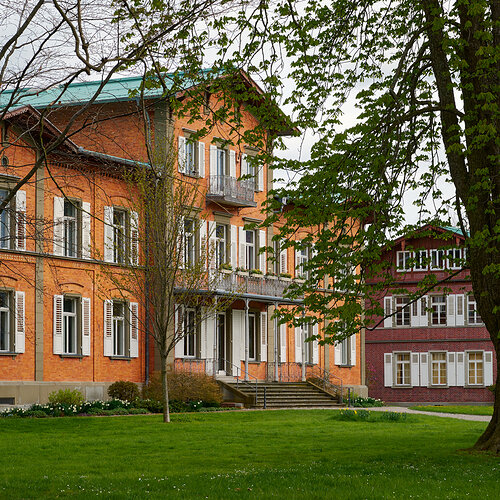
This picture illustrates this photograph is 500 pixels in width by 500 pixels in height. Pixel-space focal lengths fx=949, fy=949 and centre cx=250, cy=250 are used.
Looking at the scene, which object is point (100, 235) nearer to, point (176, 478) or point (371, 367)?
point (176, 478)

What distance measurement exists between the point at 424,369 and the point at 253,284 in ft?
70.3

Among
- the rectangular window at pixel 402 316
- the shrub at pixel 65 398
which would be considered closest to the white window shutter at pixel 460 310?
the rectangular window at pixel 402 316

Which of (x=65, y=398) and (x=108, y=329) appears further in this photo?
(x=108, y=329)

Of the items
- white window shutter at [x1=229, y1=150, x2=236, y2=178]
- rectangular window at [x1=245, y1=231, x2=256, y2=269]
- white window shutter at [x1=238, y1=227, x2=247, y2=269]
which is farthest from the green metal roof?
rectangular window at [x1=245, y1=231, x2=256, y2=269]

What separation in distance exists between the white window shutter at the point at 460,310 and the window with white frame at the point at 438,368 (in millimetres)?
2048

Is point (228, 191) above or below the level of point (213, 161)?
below

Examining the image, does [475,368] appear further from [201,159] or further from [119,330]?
[119,330]

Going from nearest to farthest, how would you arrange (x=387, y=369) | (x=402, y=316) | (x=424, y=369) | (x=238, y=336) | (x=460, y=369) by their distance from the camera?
(x=238, y=336)
(x=460, y=369)
(x=424, y=369)
(x=387, y=369)
(x=402, y=316)

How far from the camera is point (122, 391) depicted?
30.5m

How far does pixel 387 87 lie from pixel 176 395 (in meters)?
15.6

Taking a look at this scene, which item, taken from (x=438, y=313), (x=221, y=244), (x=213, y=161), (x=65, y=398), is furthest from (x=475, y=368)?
(x=65, y=398)

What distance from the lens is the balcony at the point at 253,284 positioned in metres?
35.3

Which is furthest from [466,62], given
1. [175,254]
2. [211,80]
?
[175,254]

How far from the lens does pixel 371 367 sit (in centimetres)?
5716
